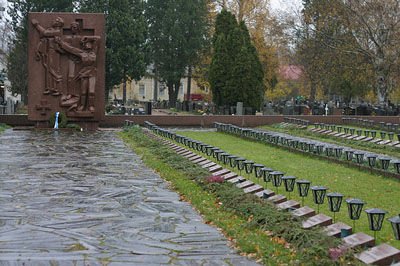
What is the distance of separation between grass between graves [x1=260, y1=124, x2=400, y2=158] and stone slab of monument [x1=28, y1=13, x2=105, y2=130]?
934 centimetres

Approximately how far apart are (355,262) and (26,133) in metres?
19.6

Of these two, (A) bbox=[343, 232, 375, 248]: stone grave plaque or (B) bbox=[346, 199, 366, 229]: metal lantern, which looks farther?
(B) bbox=[346, 199, 366, 229]: metal lantern

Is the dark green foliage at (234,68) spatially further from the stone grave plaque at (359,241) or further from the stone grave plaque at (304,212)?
the stone grave plaque at (359,241)

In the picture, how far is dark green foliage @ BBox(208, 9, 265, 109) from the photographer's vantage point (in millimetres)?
37906

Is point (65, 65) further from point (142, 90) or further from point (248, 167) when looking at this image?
point (142, 90)

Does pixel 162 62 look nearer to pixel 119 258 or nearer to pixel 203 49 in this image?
pixel 203 49

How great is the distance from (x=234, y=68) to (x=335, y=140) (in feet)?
52.1

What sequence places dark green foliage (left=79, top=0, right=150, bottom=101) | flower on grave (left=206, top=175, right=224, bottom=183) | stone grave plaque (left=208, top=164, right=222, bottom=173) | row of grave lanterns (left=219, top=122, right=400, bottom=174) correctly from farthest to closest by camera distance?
dark green foliage (left=79, top=0, right=150, bottom=101) → row of grave lanterns (left=219, top=122, right=400, bottom=174) → stone grave plaque (left=208, top=164, right=222, bottom=173) → flower on grave (left=206, top=175, right=224, bottom=183)

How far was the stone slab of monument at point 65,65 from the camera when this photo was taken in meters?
25.1

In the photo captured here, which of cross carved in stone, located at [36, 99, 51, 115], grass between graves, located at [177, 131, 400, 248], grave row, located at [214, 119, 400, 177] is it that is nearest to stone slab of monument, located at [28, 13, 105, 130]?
cross carved in stone, located at [36, 99, 51, 115]

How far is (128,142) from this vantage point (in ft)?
69.1

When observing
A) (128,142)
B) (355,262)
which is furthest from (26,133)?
(355,262)

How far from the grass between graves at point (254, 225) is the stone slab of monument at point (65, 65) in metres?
13.3

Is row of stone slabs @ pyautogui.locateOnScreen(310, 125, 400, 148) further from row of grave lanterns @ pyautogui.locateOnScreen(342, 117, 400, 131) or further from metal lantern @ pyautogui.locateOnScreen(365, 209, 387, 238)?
metal lantern @ pyautogui.locateOnScreen(365, 209, 387, 238)
